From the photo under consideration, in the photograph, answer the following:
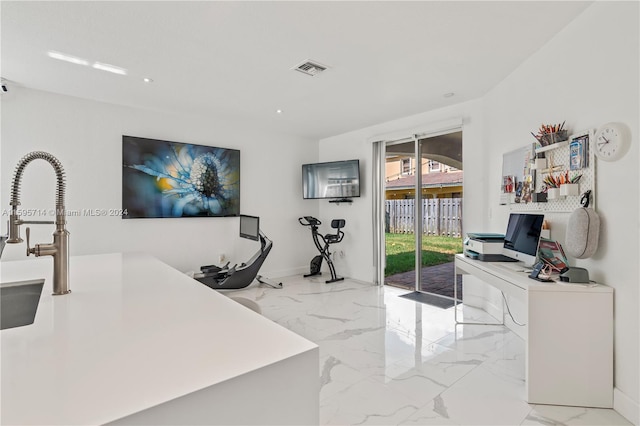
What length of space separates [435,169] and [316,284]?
2411mm

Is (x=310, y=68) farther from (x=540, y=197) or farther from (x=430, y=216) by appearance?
(x=430, y=216)

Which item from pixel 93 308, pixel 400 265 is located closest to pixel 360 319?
pixel 400 265

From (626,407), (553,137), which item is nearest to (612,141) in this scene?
(553,137)

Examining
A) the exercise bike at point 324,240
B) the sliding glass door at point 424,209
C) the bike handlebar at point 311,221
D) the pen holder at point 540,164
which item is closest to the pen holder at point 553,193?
the pen holder at point 540,164

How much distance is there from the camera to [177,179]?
4383 mm

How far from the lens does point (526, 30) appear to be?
7.68ft

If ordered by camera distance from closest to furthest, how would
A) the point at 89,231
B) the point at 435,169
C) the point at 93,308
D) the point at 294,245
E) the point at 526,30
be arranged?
the point at 93,308, the point at 526,30, the point at 89,231, the point at 435,169, the point at 294,245

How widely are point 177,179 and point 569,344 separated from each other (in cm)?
438

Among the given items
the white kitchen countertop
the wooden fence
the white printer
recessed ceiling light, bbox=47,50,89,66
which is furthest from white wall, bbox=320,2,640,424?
recessed ceiling light, bbox=47,50,89,66

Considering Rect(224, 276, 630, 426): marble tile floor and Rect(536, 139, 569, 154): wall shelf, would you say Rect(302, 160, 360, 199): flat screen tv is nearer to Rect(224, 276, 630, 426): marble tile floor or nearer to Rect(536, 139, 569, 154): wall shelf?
Rect(224, 276, 630, 426): marble tile floor

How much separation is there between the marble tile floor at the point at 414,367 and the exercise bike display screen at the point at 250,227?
0.89 metres

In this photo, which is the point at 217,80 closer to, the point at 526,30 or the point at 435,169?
the point at 526,30

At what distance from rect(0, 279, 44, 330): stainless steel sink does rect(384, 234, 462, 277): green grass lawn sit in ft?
13.4

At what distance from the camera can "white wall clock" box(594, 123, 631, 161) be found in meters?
1.85
